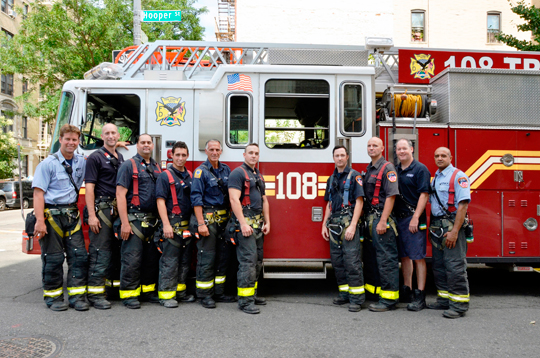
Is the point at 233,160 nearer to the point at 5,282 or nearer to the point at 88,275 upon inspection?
the point at 88,275

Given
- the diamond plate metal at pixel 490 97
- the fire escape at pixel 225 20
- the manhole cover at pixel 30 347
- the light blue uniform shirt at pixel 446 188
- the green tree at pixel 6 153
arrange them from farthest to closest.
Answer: the green tree at pixel 6 153 → the fire escape at pixel 225 20 → the diamond plate metal at pixel 490 97 → the light blue uniform shirt at pixel 446 188 → the manhole cover at pixel 30 347

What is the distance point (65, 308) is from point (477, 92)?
19.0 feet

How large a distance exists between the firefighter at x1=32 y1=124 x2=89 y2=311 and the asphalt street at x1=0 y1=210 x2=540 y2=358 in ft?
0.84

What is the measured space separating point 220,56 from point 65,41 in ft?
38.6

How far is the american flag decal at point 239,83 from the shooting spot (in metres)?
5.27

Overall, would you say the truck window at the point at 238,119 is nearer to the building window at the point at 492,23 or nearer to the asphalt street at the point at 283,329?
the asphalt street at the point at 283,329

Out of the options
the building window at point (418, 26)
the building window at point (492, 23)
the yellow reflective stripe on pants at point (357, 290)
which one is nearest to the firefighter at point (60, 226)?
the yellow reflective stripe on pants at point (357, 290)

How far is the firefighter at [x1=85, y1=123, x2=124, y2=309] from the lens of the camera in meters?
4.80

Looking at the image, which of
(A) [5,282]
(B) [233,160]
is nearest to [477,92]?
(B) [233,160]

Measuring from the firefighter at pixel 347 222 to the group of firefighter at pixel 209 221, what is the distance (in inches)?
0.5

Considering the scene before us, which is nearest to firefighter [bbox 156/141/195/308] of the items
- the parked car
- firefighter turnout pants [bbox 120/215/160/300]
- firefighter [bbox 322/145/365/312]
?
firefighter turnout pants [bbox 120/215/160/300]

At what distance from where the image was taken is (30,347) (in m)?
3.79

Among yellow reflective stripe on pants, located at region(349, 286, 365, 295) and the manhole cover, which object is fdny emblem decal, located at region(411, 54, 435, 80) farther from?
the manhole cover

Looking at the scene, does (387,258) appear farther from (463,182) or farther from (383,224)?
(463,182)
